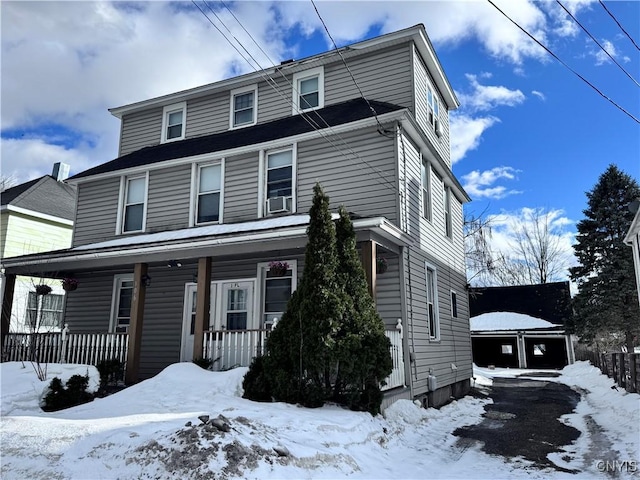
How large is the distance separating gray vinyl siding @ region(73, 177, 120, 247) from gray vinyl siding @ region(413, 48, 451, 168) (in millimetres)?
8841

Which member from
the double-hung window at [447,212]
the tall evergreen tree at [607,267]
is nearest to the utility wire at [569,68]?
the double-hung window at [447,212]

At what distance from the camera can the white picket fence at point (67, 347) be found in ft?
33.4

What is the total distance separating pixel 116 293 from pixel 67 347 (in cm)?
257

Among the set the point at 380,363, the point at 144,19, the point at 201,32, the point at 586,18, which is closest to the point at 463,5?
the point at 586,18

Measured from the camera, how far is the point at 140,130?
15.8 metres

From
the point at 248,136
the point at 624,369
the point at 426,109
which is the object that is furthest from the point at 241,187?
the point at 624,369

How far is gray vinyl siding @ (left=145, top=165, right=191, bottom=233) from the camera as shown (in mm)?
12598

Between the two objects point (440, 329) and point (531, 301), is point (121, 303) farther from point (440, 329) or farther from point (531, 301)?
point (531, 301)

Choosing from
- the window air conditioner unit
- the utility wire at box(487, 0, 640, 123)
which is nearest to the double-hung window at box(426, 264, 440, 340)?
the window air conditioner unit

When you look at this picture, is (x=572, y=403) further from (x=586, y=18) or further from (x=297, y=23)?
(x=297, y=23)

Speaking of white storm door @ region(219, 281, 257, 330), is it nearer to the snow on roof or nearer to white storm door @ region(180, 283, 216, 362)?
white storm door @ region(180, 283, 216, 362)

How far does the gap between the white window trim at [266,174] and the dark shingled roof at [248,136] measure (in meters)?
0.32

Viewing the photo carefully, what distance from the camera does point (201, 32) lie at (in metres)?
7.30

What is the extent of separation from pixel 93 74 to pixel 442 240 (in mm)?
9661
